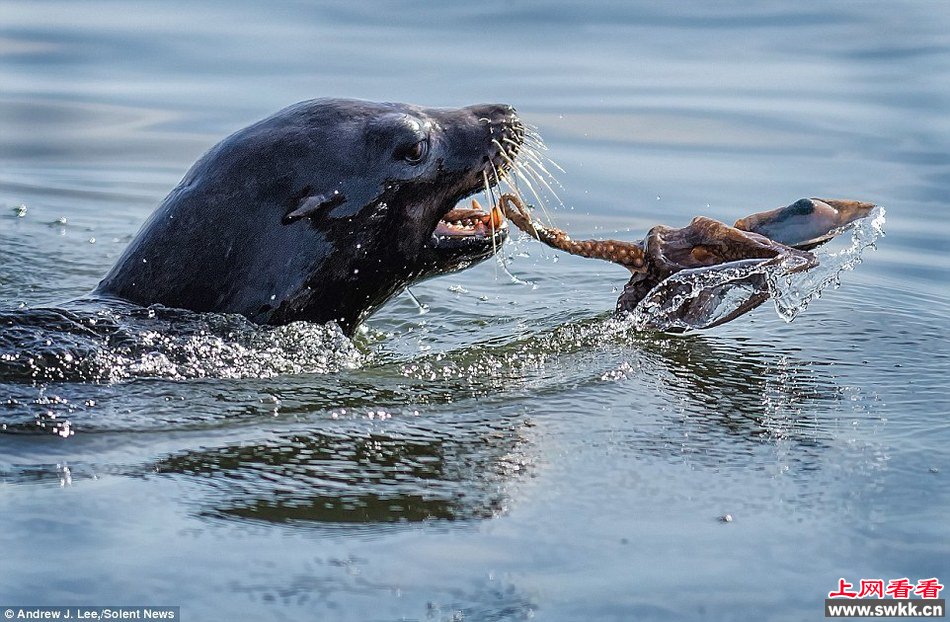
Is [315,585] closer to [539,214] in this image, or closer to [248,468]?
[248,468]

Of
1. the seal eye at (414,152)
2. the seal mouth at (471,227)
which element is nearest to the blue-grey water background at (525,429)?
the seal mouth at (471,227)

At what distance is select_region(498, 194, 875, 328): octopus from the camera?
5734 mm

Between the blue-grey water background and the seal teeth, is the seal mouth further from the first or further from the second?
the blue-grey water background

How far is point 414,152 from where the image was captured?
5594mm

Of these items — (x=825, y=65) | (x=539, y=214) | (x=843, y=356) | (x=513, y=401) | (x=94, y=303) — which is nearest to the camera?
(x=513, y=401)

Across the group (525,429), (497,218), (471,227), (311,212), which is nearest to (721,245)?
(497,218)

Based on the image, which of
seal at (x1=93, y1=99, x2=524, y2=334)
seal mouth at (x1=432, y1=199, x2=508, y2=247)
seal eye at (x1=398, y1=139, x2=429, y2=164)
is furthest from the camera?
seal mouth at (x1=432, y1=199, x2=508, y2=247)

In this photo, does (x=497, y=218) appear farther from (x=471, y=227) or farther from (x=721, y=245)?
(x=721, y=245)

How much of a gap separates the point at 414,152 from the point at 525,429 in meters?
1.27

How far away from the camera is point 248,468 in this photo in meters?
4.41

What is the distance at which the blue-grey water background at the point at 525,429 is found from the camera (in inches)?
146

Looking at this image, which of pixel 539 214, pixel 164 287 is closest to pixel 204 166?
pixel 164 287

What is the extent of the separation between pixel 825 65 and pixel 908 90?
0.84m

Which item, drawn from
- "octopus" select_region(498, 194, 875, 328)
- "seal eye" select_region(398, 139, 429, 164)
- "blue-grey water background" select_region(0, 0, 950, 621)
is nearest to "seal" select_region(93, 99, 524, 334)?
"seal eye" select_region(398, 139, 429, 164)
